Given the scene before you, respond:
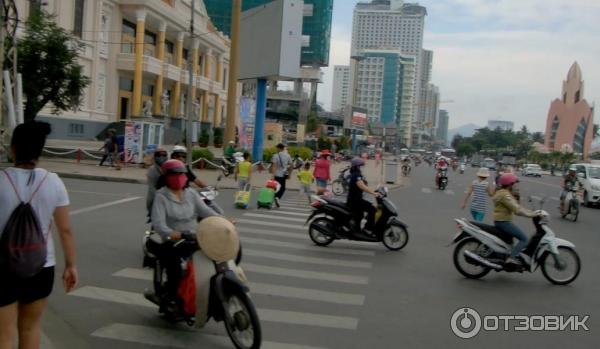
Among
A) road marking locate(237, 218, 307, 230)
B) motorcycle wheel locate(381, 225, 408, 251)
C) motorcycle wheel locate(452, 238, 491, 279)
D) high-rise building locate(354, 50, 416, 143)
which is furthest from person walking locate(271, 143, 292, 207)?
high-rise building locate(354, 50, 416, 143)

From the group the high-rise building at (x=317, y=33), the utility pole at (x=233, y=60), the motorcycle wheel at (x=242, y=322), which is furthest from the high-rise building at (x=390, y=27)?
the motorcycle wheel at (x=242, y=322)

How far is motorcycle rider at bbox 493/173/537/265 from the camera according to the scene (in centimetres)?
830

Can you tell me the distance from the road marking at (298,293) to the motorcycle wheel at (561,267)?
3.06 metres

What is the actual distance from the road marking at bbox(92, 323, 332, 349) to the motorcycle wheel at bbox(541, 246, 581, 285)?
4.69 meters

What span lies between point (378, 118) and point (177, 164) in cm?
14254

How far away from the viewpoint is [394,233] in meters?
10.6

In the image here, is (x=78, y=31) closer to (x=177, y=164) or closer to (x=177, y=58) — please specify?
(x=177, y=58)

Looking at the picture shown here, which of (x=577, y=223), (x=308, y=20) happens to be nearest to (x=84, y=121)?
(x=577, y=223)

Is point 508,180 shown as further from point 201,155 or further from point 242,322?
point 201,155

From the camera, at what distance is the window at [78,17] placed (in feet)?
122

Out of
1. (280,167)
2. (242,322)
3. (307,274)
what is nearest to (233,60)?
(280,167)

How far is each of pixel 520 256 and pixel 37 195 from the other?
6770 mm

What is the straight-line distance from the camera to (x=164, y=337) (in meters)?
5.41

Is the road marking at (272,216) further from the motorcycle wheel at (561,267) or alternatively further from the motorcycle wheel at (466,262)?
the motorcycle wheel at (561,267)
